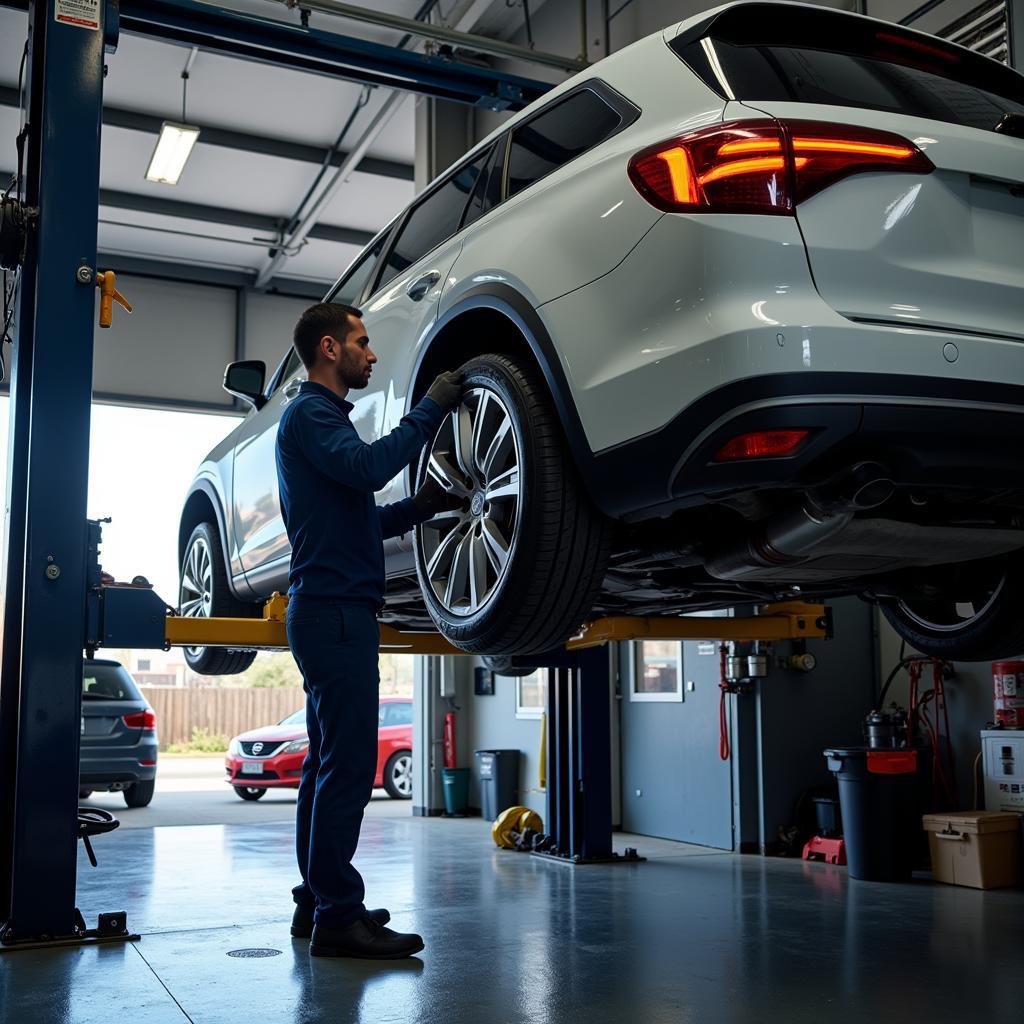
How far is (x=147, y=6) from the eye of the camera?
15.4 ft

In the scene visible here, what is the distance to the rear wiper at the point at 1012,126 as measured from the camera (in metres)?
2.40

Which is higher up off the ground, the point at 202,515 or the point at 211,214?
the point at 211,214

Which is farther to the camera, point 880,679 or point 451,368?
point 880,679

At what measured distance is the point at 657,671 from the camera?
804 centimetres

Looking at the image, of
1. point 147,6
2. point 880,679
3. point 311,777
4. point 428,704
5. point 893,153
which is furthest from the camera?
point 428,704

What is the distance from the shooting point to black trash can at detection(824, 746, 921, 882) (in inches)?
224

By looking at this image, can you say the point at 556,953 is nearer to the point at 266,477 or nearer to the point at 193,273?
the point at 266,477

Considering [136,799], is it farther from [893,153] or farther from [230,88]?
[893,153]

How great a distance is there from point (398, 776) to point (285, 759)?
1.17 meters

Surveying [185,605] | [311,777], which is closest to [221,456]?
[185,605]

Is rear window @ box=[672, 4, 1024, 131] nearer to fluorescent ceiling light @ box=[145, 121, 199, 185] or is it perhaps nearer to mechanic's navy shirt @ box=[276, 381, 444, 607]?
mechanic's navy shirt @ box=[276, 381, 444, 607]

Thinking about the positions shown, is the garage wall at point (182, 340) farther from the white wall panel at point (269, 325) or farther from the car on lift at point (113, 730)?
the car on lift at point (113, 730)

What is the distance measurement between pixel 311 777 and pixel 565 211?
192cm

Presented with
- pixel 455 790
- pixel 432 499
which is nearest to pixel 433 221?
pixel 432 499
